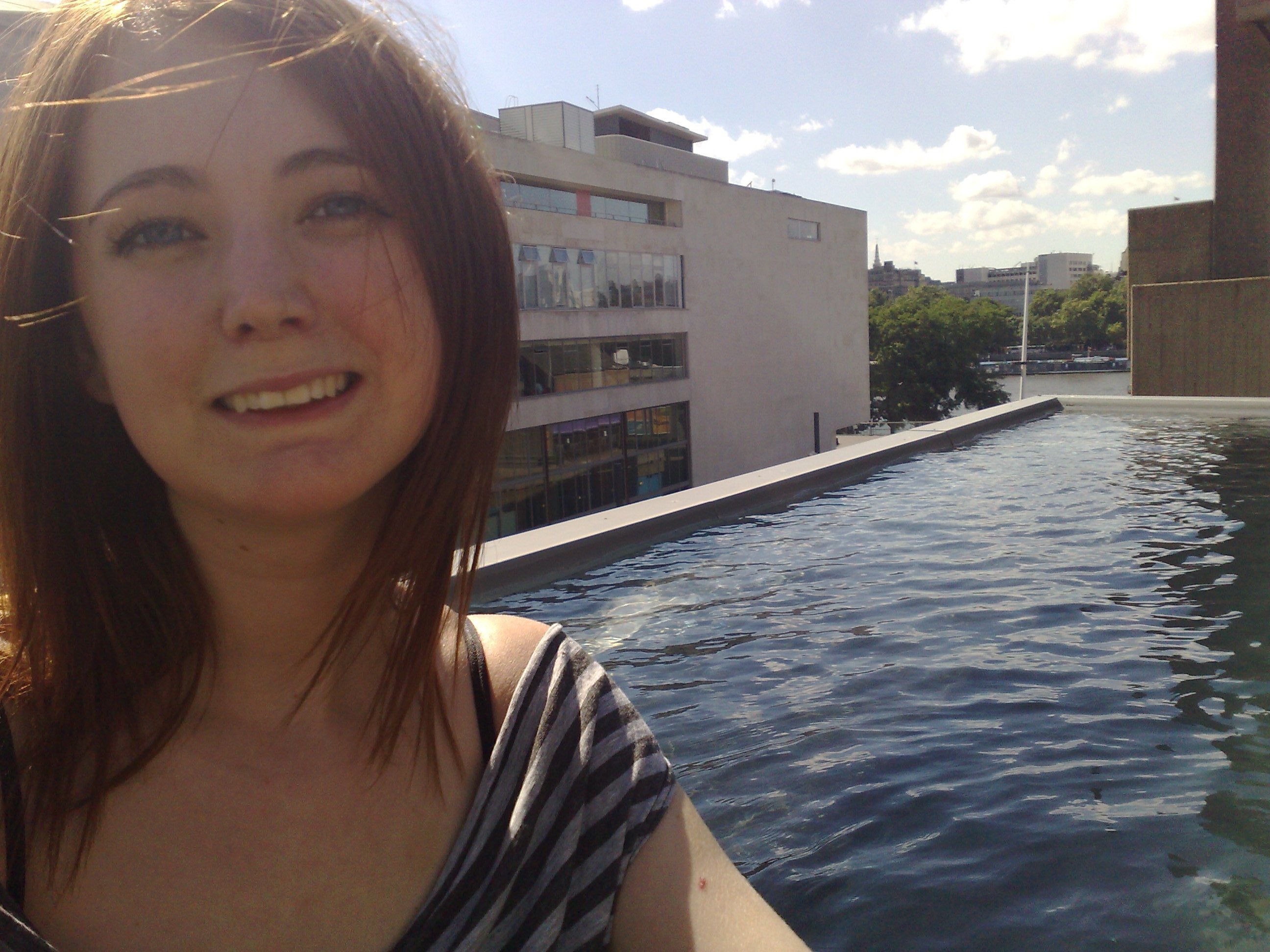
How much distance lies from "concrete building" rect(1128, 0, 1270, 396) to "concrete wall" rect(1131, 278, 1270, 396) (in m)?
0.02

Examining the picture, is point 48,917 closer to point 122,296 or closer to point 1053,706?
point 122,296

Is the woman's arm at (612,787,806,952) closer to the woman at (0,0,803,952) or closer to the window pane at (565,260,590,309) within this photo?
the woman at (0,0,803,952)

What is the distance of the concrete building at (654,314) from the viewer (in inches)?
1374

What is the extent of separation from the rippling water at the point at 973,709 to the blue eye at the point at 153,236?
238 centimetres

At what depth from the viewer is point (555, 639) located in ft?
4.75

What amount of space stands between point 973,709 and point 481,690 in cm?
A: 337

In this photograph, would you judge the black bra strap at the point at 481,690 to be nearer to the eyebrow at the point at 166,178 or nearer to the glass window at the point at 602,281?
the eyebrow at the point at 166,178

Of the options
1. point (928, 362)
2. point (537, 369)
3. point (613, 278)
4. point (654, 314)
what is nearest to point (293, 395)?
point (537, 369)

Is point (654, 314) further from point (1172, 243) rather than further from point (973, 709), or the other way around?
point (973, 709)

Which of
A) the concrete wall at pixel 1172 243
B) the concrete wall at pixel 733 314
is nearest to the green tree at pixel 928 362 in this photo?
the concrete wall at pixel 733 314

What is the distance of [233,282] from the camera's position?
1066mm

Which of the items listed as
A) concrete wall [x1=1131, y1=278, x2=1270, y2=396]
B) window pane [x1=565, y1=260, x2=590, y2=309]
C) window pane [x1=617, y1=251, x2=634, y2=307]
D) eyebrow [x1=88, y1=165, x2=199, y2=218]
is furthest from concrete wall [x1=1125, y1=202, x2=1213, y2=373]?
window pane [x1=617, y1=251, x2=634, y2=307]

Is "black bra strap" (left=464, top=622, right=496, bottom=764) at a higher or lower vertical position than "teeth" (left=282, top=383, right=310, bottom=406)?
lower

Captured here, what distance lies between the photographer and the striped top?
122 cm
